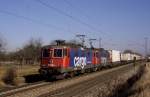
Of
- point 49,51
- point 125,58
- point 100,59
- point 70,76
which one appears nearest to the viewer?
point 49,51

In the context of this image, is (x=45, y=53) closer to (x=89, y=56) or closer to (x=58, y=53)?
(x=58, y=53)

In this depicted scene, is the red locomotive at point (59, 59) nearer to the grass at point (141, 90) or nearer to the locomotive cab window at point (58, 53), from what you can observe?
the locomotive cab window at point (58, 53)

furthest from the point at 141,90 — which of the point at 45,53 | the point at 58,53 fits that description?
the point at 45,53

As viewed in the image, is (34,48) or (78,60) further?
(34,48)

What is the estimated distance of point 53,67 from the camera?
94.3 ft

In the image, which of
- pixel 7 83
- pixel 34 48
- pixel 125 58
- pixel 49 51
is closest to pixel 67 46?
pixel 49 51

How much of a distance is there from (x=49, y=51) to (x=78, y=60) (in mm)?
4788

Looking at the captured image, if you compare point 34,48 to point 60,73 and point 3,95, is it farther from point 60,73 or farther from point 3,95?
point 3,95

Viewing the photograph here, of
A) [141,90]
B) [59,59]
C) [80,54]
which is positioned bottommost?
[141,90]

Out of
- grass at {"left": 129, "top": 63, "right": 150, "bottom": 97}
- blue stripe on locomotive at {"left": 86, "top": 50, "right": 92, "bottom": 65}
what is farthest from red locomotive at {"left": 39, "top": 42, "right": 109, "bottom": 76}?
grass at {"left": 129, "top": 63, "right": 150, "bottom": 97}

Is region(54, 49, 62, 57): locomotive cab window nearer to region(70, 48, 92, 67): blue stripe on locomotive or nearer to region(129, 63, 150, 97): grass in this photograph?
region(70, 48, 92, 67): blue stripe on locomotive

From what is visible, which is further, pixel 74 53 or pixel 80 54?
pixel 80 54

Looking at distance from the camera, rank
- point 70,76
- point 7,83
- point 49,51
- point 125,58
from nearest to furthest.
Result: point 7,83, point 49,51, point 70,76, point 125,58

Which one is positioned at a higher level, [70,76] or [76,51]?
[76,51]
